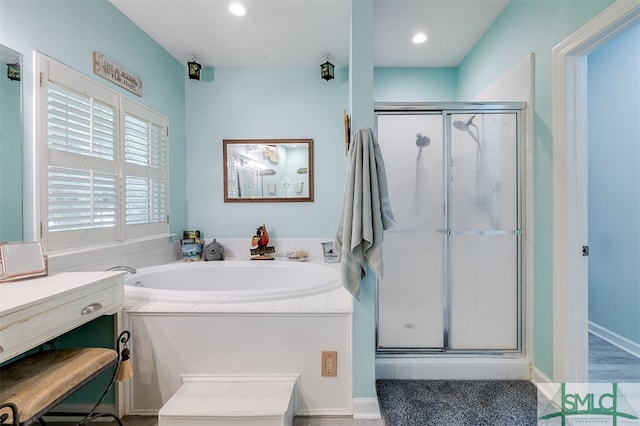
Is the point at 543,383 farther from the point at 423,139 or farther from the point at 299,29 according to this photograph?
the point at 299,29

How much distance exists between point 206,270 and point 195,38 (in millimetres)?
2056

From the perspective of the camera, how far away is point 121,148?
2135 mm

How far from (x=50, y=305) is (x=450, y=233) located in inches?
85.9

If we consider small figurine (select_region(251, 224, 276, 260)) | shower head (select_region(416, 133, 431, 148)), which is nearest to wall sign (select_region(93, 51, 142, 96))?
small figurine (select_region(251, 224, 276, 260))

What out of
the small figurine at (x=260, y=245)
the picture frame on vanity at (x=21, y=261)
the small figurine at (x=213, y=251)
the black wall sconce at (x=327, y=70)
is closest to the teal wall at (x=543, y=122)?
the black wall sconce at (x=327, y=70)

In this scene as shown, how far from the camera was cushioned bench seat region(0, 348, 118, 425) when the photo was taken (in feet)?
3.18

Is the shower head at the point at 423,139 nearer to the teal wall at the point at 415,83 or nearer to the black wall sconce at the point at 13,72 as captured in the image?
the teal wall at the point at 415,83

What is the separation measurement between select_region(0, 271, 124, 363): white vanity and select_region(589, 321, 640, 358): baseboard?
3.60 metres

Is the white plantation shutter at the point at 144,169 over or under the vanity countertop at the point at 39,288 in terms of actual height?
over

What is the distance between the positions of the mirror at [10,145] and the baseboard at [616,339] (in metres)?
4.18

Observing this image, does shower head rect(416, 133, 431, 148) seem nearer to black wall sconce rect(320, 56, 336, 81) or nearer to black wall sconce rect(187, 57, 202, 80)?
black wall sconce rect(320, 56, 336, 81)

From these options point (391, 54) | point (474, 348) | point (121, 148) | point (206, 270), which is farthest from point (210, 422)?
point (391, 54)

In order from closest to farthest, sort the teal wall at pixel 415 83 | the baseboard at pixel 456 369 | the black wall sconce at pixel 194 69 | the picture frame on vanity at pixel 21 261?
the picture frame on vanity at pixel 21 261 < the baseboard at pixel 456 369 < the black wall sconce at pixel 194 69 < the teal wall at pixel 415 83

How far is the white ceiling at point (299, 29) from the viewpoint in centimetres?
205
